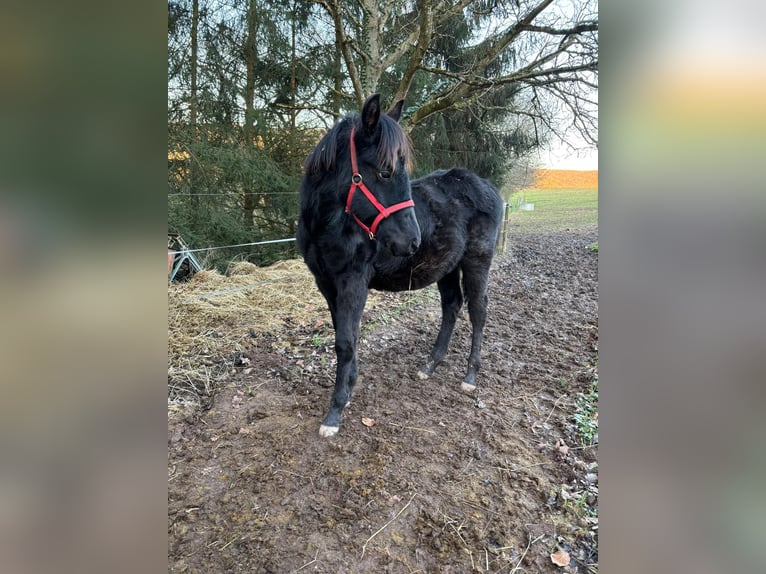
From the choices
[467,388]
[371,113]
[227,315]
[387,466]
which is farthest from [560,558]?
[227,315]

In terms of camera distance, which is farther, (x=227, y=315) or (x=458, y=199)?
(x=227, y=315)

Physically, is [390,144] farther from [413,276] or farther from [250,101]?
[250,101]

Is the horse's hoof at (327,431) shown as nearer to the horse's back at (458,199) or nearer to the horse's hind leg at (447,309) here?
the horse's hind leg at (447,309)

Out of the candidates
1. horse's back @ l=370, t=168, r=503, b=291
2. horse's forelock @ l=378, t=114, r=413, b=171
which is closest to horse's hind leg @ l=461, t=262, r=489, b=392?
horse's back @ l=370, t=168, r=503, b=291

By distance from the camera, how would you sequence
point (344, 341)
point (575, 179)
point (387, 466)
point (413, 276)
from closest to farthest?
1. point (575, 179)
2. point (387, 466)
3. point (344, 341)
4. point (413, 276)

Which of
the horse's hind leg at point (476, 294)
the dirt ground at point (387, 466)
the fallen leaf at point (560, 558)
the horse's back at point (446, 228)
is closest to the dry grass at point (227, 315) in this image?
the dirt ground at point (387, 466)

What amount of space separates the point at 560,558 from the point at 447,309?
2181mm

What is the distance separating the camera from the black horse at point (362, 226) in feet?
7.32

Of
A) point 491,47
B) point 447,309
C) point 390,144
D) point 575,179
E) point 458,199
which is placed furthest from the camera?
point 491,47

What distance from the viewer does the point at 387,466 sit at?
2080 mm

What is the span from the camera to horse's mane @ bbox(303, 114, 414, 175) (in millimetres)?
2205

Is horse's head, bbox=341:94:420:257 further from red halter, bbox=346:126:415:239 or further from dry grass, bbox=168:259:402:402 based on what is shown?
dry grass, bbox=168:259:402:402
